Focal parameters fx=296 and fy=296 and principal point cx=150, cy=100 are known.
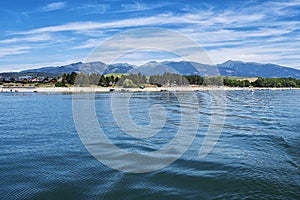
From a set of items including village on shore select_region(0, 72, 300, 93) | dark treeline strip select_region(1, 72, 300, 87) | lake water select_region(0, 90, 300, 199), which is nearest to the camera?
lake water select_region(0, 90, 300, 199)

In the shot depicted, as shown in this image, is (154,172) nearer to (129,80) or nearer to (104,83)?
(104,83)

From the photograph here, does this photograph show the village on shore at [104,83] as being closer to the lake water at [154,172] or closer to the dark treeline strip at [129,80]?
the dark treeline strip at [129,80]

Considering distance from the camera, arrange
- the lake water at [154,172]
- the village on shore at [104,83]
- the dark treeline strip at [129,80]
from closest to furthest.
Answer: the lake water at [154,172] → the village on shore at [104,83] → the dark treeline strip at [129,80]

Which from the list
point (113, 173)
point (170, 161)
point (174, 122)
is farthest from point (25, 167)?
point (174, 122)

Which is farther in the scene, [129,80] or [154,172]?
[129,80]

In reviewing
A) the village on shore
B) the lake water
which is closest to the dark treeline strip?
the village on shore

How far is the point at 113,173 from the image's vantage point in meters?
13.2

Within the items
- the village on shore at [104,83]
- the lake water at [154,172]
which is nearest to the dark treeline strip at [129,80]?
the village on shore at [104,83]

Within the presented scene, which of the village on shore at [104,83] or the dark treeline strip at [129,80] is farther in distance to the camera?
the dark treeline strip at [129,80]

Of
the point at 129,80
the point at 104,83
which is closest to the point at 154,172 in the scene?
the point at 104,83

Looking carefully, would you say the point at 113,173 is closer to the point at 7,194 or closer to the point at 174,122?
the point at 7,194

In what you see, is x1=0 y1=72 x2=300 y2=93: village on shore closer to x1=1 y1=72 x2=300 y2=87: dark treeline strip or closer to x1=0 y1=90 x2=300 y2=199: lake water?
x1=1 y1=72 x2=300 y2=87: dark treeline strip

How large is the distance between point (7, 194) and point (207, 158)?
30.9 ft

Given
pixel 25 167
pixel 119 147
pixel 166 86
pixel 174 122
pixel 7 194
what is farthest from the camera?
pixel 166 86
